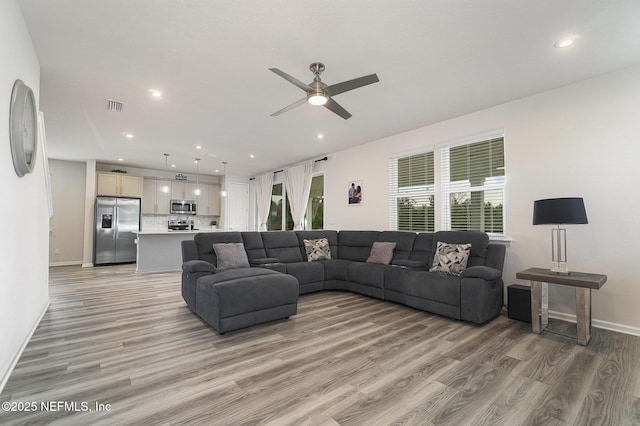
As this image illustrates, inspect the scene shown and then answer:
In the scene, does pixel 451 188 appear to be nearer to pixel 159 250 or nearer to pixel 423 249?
pixel 423 249

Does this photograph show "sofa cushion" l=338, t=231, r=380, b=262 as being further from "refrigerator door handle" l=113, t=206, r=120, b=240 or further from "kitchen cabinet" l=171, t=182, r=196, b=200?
"refrigerator door handle" l=113, t=206, r=120, b=240

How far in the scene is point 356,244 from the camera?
17.7 feet

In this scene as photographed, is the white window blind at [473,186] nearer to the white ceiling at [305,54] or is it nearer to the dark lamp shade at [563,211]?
the white ceiling at [305,54]

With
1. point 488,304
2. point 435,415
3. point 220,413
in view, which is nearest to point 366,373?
point 435,415

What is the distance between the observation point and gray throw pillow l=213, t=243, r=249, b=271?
13.2ft

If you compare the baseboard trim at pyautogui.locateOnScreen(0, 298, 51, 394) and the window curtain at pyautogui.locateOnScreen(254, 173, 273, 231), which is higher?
the window curtain at pyautogui.locateOnScreen(254, 173, 273, 231)

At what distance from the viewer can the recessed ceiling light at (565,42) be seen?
2.54 meters

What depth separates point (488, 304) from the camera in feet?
10.8

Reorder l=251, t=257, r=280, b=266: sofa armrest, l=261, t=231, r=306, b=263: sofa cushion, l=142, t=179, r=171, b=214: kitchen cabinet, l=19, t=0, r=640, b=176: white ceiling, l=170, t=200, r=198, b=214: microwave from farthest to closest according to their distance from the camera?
l=170, t=200, r=198, b=214: microwave, l=142, t=179, r=171, b=214: kitchen cabinet, l=261, t=231, r=306, b=263: sofa cushion, l=251, t=257, r=280, b=266: sofa armrest, l=19, t=0, r=640, b=176: white ceiling

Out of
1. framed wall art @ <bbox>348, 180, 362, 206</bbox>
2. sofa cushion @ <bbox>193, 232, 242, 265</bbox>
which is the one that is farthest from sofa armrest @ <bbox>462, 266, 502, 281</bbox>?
sofa cushion @ <bbox>193, 232, 242, 265</bbox>

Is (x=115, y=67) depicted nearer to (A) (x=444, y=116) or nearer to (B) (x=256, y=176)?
(A) (x=444, y=116)

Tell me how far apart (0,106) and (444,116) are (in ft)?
15.8

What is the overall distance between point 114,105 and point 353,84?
349cm

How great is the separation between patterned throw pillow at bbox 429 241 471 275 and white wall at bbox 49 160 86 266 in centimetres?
886
